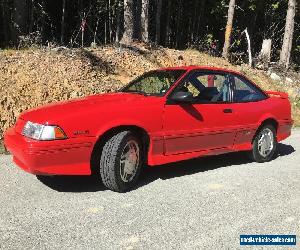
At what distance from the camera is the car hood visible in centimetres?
491

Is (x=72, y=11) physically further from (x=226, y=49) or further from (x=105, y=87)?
(x=105, y=87)

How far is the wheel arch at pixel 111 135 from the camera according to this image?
513 centimetres

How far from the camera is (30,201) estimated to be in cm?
480

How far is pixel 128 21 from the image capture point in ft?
42.5

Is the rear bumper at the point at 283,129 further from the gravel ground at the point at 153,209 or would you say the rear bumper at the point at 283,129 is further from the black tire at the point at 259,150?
the gravel ground at the point at 153,209

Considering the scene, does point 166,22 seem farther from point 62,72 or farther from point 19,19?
point 62,72

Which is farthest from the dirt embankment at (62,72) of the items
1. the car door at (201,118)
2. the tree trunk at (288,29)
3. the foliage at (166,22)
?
the tree trunk at (288,29)

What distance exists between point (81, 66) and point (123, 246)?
280 inches

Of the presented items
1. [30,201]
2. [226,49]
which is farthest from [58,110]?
[226,49]

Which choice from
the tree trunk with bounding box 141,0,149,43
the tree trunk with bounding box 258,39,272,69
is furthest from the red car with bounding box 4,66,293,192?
the tree trunk with bounding box 258,39,272,69

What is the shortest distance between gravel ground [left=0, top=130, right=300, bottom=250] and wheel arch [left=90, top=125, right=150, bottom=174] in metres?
0.36

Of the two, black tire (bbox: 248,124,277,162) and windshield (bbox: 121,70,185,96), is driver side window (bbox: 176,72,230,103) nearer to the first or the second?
windshield (bbox: 121,70,185,96)

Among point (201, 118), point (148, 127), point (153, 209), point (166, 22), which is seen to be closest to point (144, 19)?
point (166, 22)

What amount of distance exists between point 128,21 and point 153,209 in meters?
9.24
